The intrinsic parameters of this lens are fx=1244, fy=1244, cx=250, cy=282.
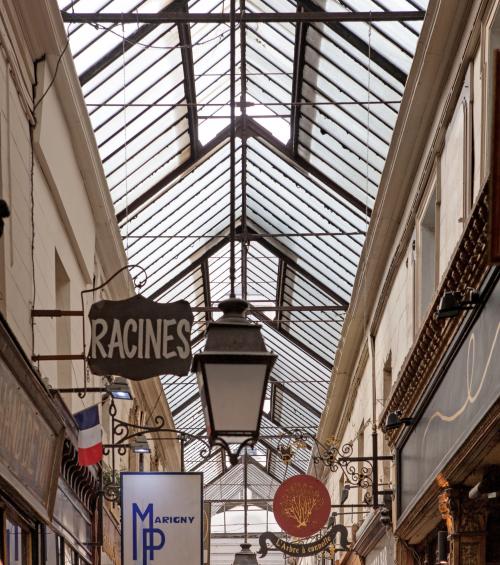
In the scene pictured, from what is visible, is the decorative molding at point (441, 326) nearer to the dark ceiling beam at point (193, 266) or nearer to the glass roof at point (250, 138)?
the glass roof at point (250, 138)

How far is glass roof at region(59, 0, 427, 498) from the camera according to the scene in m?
16.2

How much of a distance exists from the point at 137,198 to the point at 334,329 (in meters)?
8.12

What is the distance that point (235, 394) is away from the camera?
6.61 m

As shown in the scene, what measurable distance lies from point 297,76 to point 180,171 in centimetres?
380

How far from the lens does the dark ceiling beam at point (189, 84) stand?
57.5 feet

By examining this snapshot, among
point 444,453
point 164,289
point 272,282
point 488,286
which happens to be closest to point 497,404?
point 488,286

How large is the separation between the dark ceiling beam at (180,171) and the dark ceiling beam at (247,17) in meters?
5.63

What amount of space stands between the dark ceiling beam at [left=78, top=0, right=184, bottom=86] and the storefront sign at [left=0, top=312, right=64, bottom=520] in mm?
7273

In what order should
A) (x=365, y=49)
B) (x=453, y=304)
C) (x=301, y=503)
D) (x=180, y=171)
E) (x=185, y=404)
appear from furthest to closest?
(x=185, y=404), (x=180, y=171), (x=301, y=503), (x=365, y=49), (x=453, y=304)

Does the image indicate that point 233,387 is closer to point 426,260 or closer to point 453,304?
point 453,304

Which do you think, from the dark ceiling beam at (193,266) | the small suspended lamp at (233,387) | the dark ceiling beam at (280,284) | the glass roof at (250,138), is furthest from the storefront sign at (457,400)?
the dark ceiling beam at (280,284)

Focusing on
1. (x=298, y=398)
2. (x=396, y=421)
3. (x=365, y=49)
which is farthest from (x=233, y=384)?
(x=298, y=398)

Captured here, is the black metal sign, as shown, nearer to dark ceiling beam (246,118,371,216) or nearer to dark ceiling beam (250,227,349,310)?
dark ceiling beam (246,118,371,216)

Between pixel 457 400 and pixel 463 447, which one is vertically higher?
pixel 457 400
